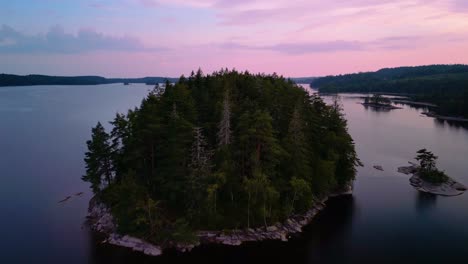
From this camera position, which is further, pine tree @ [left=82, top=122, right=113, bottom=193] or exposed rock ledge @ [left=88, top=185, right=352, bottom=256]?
pine tree @ [left=82, top=122, right=113, bottom=193]

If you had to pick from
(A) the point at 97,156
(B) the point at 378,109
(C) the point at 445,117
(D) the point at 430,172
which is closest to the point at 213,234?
(A) the point at 97,156

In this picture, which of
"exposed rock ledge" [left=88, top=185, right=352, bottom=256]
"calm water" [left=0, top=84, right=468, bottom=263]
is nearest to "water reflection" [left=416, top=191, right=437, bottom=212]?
"calm water" [left=0, top=84, right=468, bottom=263]

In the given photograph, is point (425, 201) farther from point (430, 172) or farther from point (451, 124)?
point (451, 124)

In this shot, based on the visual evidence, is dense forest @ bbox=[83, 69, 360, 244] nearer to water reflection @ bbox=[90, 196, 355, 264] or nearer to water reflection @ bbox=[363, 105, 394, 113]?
water reflection @ bbox=[90, 196, 355, 264]

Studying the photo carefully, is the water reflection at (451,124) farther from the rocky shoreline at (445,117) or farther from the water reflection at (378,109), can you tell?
the water reflection at (378,109)

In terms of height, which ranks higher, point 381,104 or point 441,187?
point 381,104

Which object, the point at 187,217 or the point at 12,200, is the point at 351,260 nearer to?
the point at 187,217

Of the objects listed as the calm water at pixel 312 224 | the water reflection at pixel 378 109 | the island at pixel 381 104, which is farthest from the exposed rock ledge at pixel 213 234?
the island at pixel 381 104
